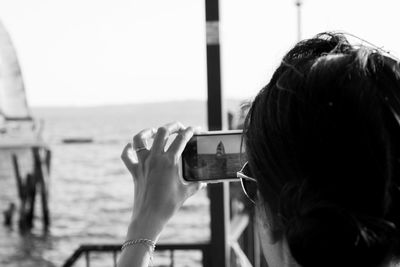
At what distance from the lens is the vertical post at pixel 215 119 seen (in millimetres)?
2180

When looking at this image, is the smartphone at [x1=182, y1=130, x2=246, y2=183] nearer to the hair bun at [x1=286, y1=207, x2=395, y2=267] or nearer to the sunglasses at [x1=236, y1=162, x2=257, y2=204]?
the sunglasses at [x1=236, y1=162, x2=257, y2=204]

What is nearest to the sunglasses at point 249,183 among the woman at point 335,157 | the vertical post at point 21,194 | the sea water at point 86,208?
the woman at point 335,157

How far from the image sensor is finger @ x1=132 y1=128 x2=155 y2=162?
75cm

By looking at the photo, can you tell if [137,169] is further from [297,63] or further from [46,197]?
[46,197]

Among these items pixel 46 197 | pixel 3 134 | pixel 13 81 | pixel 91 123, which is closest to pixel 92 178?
pixel 3 134

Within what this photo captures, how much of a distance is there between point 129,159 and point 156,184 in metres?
0.08

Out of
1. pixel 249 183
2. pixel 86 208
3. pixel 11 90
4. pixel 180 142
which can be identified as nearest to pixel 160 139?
pixel 180 142

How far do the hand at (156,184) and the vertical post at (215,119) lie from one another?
1.37 meters

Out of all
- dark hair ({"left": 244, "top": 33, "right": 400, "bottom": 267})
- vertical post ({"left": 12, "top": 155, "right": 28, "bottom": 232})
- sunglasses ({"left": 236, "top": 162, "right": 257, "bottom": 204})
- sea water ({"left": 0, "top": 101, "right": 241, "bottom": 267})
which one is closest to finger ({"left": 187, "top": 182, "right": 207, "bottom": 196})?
sunglasses ({"left": 236, "top": 162, "right": 257, "bottom": 204})

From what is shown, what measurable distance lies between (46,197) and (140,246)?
22982 millimetres

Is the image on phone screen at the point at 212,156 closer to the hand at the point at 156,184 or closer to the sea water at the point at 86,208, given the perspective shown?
the hand at the point at 156,184

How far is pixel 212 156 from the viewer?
87cm

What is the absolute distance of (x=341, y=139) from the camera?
20.6 inches

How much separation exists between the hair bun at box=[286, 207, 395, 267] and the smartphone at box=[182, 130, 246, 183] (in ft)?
1.00
